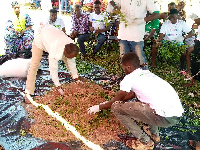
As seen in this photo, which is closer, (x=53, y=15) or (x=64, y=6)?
(x=53, y=15)

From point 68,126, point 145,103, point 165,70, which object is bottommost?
point 68,126

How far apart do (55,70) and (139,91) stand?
143 centimetres

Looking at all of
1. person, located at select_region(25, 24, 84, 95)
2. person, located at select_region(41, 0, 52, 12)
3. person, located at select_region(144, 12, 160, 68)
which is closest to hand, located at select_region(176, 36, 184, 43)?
person, located at select_region(144, 12, 160, 68)

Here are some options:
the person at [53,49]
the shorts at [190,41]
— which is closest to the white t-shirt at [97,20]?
the shorts at [190,41]

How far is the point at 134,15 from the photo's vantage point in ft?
15.9

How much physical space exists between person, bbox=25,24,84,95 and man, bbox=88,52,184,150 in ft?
3.35

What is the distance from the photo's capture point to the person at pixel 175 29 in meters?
6.04

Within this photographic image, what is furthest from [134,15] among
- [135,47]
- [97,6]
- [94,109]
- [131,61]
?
[97,6]

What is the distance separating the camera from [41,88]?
4.64 meters

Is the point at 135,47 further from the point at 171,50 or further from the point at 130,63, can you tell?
the point at 130,63

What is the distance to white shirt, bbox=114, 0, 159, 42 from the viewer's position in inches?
188

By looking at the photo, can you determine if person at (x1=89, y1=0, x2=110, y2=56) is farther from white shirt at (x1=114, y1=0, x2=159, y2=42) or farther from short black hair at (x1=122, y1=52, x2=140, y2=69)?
short black hair at (x1=122, y1=52, x2=140, y2=69)

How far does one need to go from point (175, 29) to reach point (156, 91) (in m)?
3.93

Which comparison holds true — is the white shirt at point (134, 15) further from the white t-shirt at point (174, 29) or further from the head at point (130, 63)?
the head at point (130, 63)
